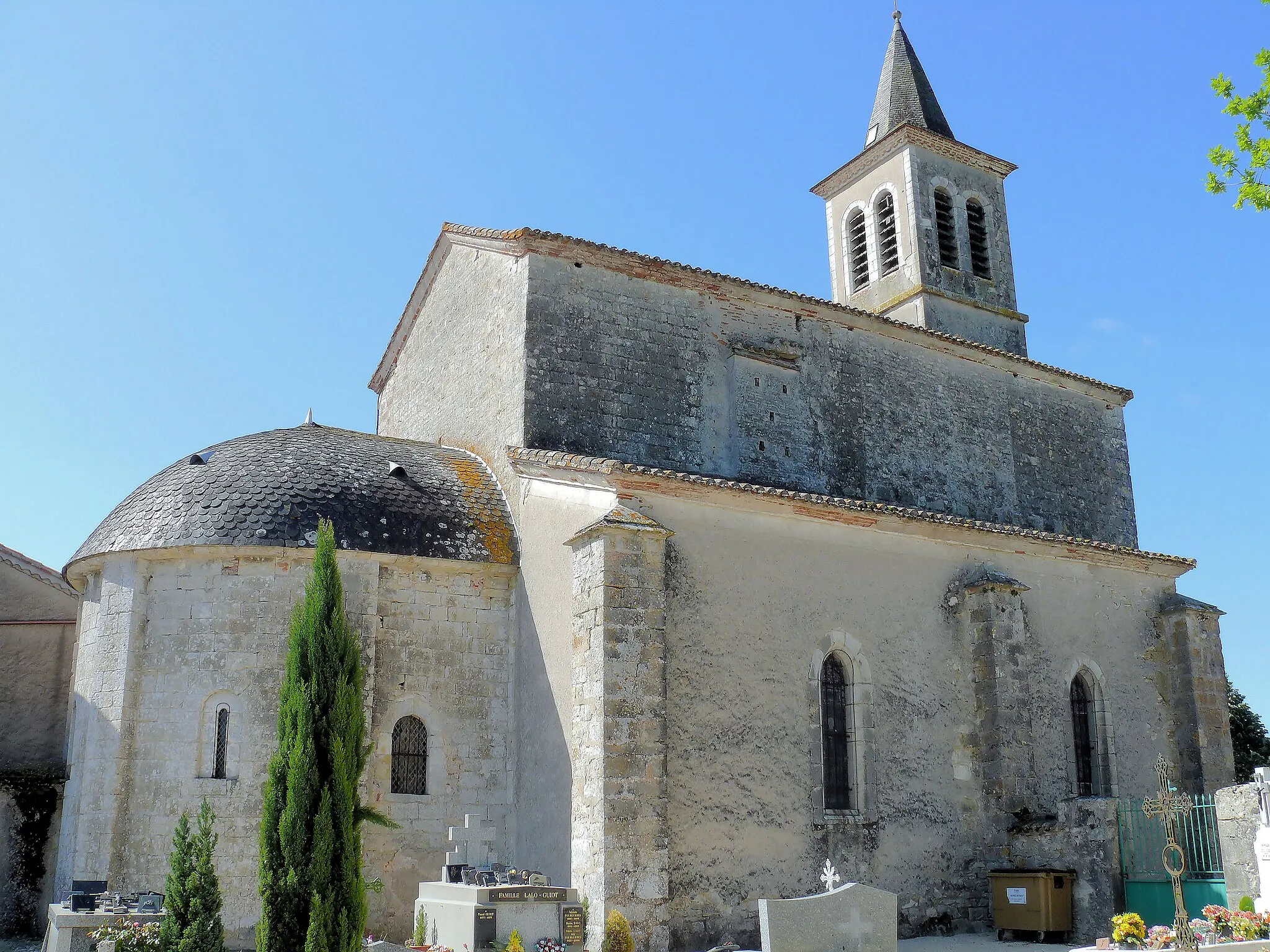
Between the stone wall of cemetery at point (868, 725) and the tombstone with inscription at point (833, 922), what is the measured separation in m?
1.55

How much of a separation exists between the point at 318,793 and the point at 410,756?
3.13 m

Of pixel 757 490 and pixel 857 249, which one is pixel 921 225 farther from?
pixel 757 490

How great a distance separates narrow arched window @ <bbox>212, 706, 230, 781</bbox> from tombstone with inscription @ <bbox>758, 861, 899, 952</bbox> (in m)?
6.67

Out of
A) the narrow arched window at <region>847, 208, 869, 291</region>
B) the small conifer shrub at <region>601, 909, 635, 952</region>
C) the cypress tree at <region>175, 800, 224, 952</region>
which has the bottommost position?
the small conifer shrub at <region>601, 909, 635, 952</region>

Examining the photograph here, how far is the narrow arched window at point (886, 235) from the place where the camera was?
24547 millimetres

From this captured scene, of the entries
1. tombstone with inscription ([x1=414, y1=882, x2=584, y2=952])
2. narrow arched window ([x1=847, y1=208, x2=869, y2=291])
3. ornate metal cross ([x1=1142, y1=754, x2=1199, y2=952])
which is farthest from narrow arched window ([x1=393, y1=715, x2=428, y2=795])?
narrow arched window ([x1=847, y1=208, x2=869, y2=291])

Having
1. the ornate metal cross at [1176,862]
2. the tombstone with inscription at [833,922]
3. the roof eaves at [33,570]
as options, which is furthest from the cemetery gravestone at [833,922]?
the roof eaves at [33,570]

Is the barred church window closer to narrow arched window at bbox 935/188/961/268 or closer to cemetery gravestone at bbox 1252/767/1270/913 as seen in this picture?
cemetery gravestone at bbox 1252/767/1270/913

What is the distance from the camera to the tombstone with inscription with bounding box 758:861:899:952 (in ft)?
36.1

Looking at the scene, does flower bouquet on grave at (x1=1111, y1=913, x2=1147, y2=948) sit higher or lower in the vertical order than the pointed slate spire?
lower

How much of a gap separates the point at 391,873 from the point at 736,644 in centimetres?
506

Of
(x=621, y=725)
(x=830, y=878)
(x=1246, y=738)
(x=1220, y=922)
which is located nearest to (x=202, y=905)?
(x=621, y=725)

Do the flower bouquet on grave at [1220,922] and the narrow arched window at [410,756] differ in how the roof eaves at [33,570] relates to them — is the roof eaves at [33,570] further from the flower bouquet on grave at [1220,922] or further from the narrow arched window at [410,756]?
the flower bouquet on grave at [1220,922]

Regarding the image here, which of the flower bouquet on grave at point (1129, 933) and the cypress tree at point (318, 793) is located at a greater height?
the cypress tree at point (318, 793)
